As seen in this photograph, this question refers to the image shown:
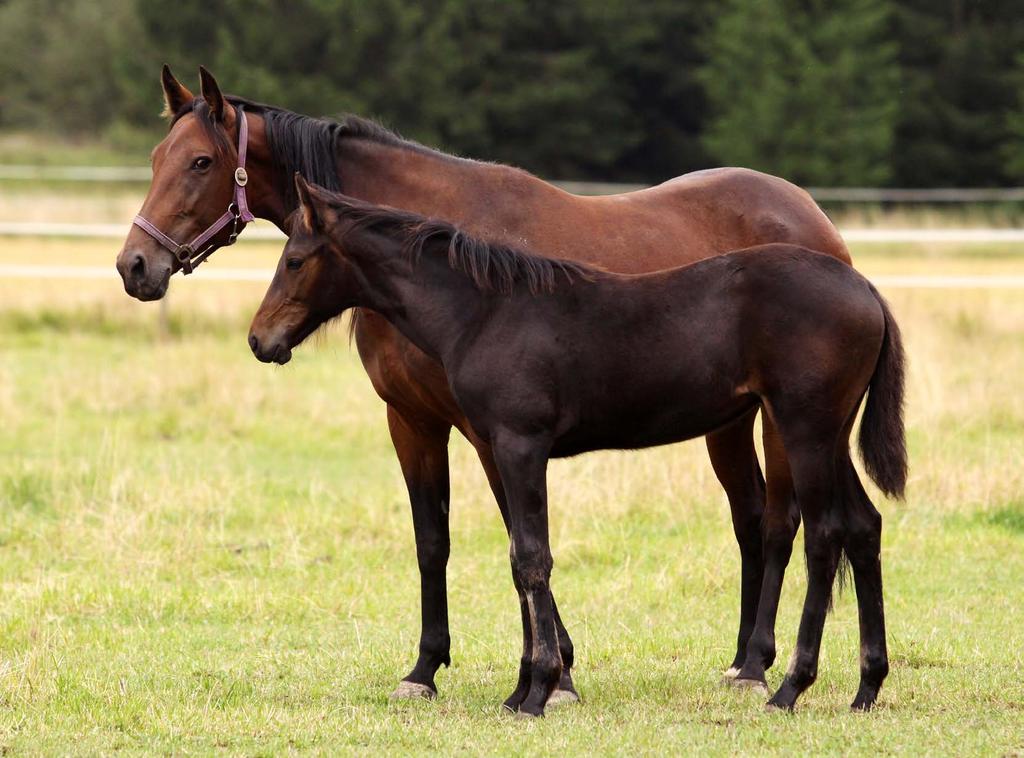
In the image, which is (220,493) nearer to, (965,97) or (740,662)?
(740,662)

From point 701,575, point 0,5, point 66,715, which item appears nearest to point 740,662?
point 701,575

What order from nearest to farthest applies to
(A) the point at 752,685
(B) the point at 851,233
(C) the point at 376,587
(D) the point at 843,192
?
(A) the point at 752,685 → (C) the point at 376,587 → (B) the point at 851,233 → (D) the point at 843,192

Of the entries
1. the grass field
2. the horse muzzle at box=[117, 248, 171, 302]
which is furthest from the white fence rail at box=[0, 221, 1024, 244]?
the horse muzzle at box=[117, 248, 171, 302]

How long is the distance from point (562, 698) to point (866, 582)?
3.74 ft

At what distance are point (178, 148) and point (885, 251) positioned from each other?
21071mm

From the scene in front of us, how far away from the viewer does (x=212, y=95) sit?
566 cm

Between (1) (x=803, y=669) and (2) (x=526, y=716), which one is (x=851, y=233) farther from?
(2) (x=526, y=716)

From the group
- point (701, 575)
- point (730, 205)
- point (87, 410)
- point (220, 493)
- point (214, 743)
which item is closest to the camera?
point (214, 743)

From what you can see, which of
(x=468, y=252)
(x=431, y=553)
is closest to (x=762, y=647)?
(x=431, y=553)

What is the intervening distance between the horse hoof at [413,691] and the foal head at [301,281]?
4.35 ft

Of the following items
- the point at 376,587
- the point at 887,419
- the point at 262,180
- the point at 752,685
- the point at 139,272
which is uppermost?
the point at 262,180

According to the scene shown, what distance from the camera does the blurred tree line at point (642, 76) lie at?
3697 cm

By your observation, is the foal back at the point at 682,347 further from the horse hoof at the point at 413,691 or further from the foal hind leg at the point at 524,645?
the horse hoof at the point at 413,691

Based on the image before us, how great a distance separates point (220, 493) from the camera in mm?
8883
